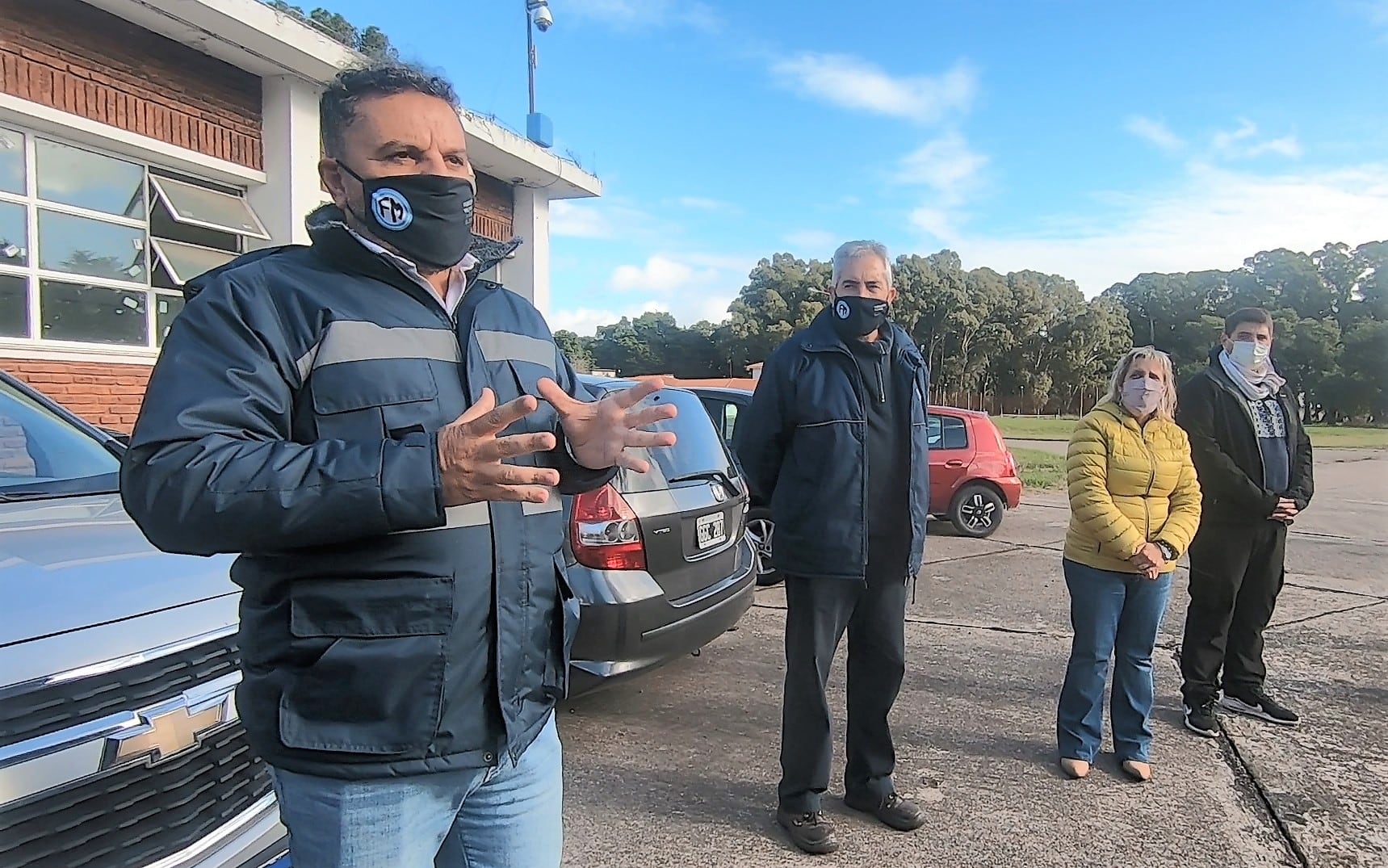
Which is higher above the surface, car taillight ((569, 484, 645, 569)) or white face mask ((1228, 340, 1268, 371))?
white face mask ((1228, 340, 1268, 371))

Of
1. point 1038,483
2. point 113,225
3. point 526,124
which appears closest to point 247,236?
point 113,225

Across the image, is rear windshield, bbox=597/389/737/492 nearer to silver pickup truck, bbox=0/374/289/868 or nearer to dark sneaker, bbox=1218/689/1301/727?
silver pickup truck, bbox=0/374/289/868

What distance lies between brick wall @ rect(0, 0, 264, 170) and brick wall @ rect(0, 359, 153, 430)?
223 centimetres

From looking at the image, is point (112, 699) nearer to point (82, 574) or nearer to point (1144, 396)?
point (82, 574)

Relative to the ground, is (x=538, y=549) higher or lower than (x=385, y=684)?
higher

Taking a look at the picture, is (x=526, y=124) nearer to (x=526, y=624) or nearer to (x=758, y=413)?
(x=758, y=413)

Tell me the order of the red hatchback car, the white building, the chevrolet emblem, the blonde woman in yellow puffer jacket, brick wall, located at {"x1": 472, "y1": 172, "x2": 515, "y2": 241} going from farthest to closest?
brick wall, located at {"x1": 472, "y1": 172, "x2": 515, "y2": 241} → the red hatchback car → the white building → the blonde woman in yellow puffer jacket → the chevrolet emblem

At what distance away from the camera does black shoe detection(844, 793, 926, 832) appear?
3309 mm

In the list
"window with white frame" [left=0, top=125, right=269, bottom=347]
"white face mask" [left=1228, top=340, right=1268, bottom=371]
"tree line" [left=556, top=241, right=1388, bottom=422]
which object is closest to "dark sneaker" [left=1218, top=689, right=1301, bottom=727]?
"white face mask" [left=1228, top=340, right=1268, bottom=371]

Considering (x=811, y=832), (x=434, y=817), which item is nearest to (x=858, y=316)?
(x=811, y=832)

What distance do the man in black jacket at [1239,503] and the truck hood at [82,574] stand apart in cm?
418

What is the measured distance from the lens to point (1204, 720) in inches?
165

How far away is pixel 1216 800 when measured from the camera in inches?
139

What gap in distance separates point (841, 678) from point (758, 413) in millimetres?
Result: 2229
